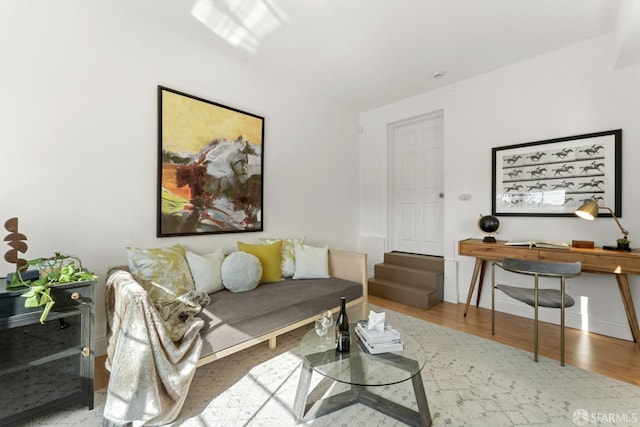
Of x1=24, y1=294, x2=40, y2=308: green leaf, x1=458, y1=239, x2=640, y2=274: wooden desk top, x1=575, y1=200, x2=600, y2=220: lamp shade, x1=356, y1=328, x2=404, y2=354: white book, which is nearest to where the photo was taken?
x1=24, y1=294, x2=40, y2=308: green leaf

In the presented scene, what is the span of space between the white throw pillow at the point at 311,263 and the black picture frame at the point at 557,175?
2.13 m

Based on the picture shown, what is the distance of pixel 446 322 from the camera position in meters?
2.95

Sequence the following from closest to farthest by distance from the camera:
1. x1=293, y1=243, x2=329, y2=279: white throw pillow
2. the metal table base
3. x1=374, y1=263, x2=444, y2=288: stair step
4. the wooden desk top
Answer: the metal table base
the wooden desk top
x1=293, y1=243, x2=329, y2=279: white throw pillow
x1=374, y1=263, x2=444, y2=288: stair step

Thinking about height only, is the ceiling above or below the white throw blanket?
above

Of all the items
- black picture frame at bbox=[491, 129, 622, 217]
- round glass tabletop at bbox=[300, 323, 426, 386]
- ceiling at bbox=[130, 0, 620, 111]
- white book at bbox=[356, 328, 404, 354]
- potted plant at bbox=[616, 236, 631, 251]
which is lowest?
round glass tabletop at bbox=[300, 323, 426, 386]

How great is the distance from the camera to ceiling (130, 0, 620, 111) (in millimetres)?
2293

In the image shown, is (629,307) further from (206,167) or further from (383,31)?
(206,167)

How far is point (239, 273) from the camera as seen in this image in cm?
250

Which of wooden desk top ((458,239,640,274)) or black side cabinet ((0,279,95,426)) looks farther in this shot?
wooden desk top ((458,239,640,274))

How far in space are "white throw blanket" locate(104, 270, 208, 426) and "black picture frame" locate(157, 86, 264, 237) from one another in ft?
3.65

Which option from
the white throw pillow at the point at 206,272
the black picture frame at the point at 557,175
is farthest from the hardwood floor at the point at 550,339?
the white throw pillow at the point at 206,272

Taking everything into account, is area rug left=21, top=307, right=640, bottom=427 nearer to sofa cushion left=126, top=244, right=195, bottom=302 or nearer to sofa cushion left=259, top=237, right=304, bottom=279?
sofa cushion left=126, top=244, right=195, bottom=302

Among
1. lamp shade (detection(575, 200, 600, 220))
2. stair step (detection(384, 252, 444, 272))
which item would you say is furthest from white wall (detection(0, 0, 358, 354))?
lamp shade (detection(575, 200, 600, 220))

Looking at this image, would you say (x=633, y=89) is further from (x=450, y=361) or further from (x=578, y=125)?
(x=450, y=361)
